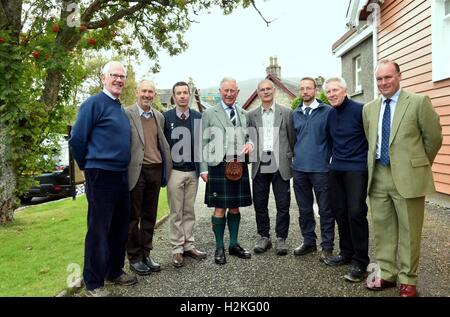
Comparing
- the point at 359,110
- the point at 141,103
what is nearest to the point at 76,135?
the point at 141,103

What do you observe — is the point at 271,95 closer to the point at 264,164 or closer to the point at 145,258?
the point at 264,164

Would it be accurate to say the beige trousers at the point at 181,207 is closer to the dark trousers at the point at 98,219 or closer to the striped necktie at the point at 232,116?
the striped necktie at the point at 232,116

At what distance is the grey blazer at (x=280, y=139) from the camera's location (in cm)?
499

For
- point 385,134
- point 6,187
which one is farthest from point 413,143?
point 6,187

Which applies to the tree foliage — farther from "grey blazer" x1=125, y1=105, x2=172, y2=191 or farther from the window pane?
the window pane

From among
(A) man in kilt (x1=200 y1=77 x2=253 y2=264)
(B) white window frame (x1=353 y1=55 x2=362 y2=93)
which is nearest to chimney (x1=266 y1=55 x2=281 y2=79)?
(B) white window frame (x1=353 y1=55 x2=362 y2=93)

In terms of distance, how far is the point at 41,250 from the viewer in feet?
17.6

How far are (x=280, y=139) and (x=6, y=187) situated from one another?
5.09 m

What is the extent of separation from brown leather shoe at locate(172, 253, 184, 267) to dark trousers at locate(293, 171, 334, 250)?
154 cm

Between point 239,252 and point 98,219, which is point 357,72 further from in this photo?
point 98,219

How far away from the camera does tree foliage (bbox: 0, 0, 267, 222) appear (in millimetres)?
6539

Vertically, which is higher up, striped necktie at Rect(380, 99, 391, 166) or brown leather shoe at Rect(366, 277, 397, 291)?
striped necktie at Rect(380, 99, 391, 166)
